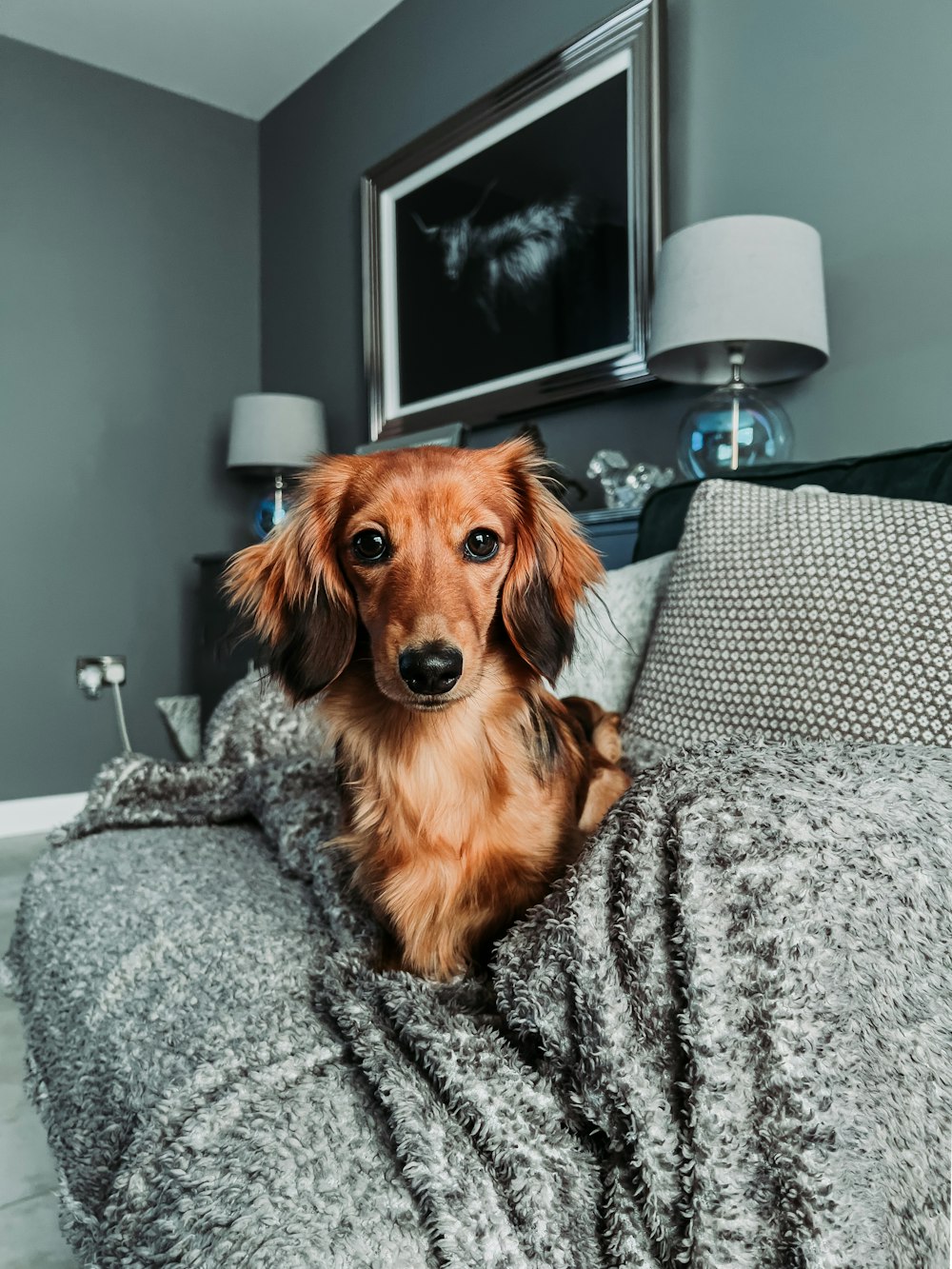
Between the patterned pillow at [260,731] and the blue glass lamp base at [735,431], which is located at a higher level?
the blue glass lamp base at [735,431]

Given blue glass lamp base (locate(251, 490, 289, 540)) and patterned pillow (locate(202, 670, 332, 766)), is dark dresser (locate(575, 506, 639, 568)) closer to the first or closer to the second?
patterned pillow (locate(202, 670, 332, 766))

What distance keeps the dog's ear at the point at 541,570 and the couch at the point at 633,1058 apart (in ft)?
1.08

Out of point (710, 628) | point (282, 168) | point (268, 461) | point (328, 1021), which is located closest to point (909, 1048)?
point (328, 1021)

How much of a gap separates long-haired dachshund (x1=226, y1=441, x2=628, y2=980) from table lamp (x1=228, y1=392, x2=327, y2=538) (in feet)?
9.31

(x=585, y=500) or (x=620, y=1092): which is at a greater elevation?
(x=585, y=500)

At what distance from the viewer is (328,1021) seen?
2.68 ft

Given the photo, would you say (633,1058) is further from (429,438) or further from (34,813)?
(34,813)

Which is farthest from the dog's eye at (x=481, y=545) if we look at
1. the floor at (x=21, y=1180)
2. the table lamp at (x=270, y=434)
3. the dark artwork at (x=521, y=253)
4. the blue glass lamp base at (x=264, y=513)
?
the table lamp at (x=270, y=434)

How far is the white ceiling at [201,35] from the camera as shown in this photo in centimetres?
379

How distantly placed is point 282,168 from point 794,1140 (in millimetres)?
4951

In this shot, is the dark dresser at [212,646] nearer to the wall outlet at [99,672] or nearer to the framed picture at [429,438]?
the framed picture at [429,438]

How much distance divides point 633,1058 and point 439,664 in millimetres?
415

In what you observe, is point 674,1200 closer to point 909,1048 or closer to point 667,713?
point 909,1048

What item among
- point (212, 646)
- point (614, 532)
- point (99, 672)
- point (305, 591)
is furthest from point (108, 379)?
point (305, 591)
